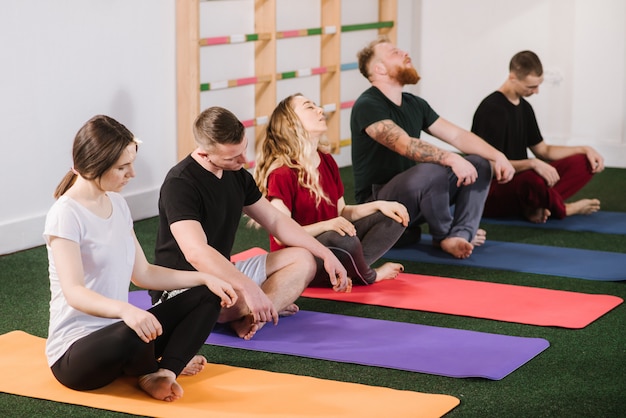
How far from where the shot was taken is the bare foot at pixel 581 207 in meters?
5.74

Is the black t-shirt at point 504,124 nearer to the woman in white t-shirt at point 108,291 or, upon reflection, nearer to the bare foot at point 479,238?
the bare foot at point 479,238

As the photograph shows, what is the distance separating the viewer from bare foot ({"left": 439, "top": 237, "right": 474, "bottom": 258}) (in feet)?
15.5

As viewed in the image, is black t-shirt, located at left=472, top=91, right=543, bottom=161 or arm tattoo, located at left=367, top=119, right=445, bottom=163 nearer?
arm tattoo, located at left=367, top=119, right=445, bottom=163

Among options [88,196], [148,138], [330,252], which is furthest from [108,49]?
[88,196]

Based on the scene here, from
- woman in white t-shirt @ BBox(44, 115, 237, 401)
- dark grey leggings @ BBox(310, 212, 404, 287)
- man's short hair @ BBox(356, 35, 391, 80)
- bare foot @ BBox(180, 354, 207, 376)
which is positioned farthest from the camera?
man's short hair @ BBox(356, 35, 391, 80)

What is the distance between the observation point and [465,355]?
332 cm

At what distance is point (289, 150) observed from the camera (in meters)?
3.96

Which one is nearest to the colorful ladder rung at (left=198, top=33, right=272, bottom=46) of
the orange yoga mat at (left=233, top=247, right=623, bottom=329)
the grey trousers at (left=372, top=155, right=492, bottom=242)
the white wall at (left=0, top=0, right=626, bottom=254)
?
the white wall at (left=0, top=0, right=626, bottom=254)

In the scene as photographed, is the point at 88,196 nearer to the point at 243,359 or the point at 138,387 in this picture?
the point at 138,387

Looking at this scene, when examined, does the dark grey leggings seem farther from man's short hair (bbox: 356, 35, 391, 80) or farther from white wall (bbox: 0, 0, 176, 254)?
white wall (bbox: 0, 0, 176, 254)

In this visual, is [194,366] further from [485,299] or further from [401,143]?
[401,143]

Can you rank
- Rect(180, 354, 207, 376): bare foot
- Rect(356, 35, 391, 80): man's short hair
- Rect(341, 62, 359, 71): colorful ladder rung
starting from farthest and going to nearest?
Rect(341, 62, 359, 71): colorful ladder rung → Rect(356, 35, 391, 80): man's short hair → Rect(180, 354, 207, 376): bare foot

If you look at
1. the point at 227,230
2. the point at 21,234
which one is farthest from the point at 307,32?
the point at 227,230

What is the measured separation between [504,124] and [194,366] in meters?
2.90
